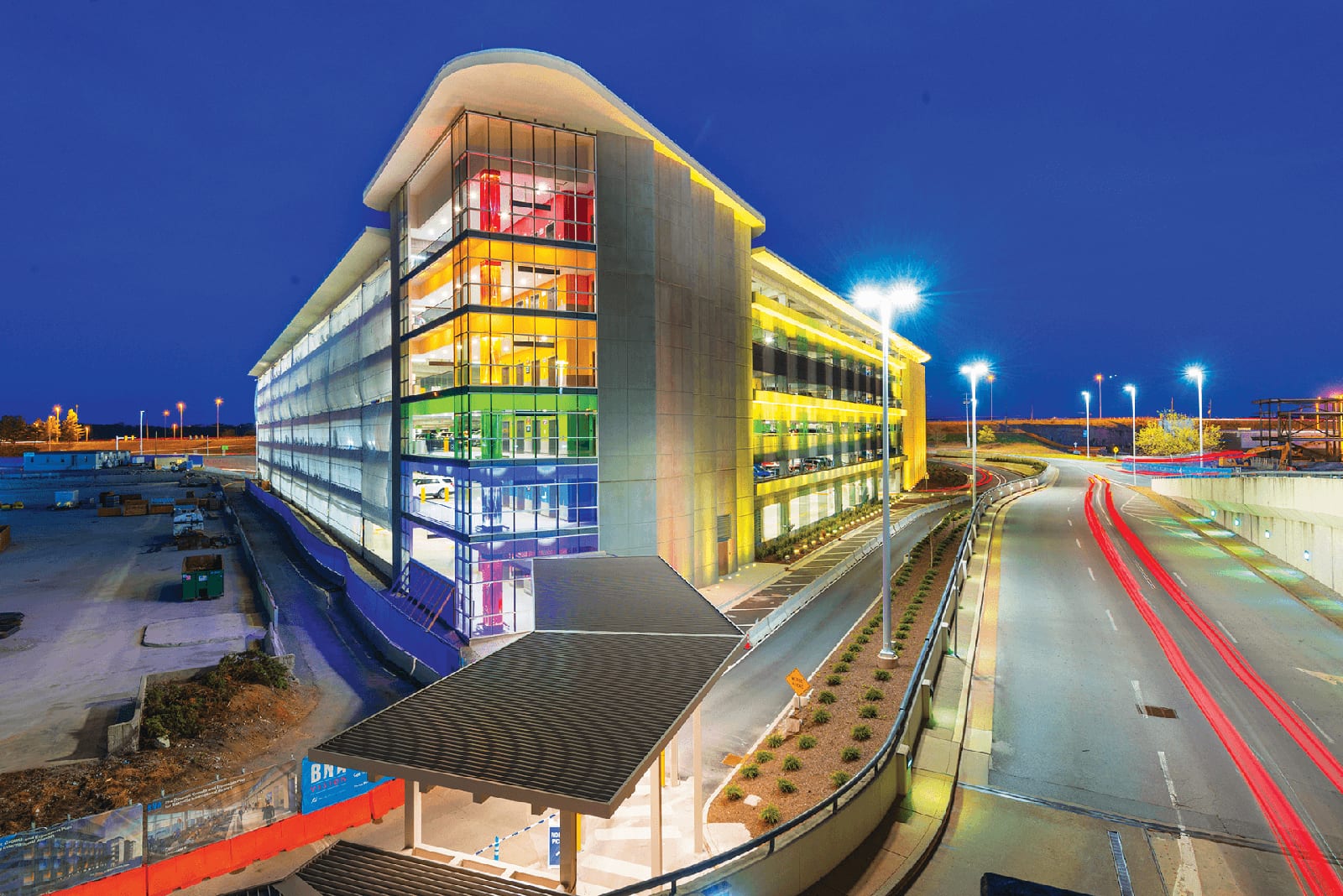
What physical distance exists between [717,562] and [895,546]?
50.2 feet

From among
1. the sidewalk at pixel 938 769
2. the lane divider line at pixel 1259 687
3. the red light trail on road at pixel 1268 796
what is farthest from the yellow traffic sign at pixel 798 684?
the lane divider line at pixel 1259 687

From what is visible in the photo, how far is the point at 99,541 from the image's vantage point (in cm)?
5412

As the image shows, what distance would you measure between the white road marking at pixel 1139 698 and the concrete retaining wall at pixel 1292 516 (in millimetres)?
15135

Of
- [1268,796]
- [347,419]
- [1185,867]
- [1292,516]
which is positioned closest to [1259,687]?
[1268,796]

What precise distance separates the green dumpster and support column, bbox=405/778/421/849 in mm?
34387

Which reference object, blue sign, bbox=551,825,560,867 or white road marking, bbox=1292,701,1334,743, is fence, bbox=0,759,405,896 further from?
white road marking, bbox=1292,701,1334,743

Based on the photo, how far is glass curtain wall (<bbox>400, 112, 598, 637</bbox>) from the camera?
25.9 meters

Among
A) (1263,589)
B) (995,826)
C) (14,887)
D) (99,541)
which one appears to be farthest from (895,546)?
(99,541)

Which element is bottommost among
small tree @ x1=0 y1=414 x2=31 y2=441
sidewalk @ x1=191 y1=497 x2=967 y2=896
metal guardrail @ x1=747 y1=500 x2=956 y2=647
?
sidewalk @ x1=191 y1=497 x2=967 y2=896

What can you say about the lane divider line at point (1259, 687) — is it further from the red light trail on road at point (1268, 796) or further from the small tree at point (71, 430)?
the small tree at point (71, 430)

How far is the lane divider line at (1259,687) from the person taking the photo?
46.4 feet

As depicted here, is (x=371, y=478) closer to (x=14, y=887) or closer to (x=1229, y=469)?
(x=14, y=887)

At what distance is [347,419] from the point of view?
4494cm

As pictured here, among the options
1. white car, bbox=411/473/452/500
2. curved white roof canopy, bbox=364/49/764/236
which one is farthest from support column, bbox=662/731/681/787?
curved white roof canopy, bbox=364/49/764/236
